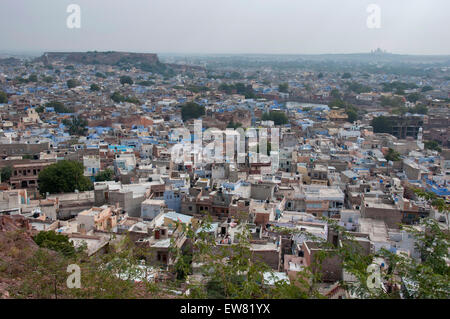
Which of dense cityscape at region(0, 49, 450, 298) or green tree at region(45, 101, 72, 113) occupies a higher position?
green tree at region(45, 101, 72, 113)

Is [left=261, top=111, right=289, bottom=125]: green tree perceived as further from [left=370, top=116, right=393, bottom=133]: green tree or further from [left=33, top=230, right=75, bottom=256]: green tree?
[left=33, top=230, right=75, bottom=256]: green tree

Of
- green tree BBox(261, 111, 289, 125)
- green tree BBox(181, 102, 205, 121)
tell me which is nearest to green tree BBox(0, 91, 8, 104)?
green tree BBox(181, 102, 205, 121)

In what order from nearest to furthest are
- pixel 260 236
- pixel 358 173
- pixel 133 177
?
pixel 260 236
pixel 133 177
pixel 358 173

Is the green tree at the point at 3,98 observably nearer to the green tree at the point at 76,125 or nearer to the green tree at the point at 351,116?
the green tree at the point at 76,125

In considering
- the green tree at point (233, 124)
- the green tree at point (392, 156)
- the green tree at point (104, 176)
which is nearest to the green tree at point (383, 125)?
the green tree at point (233, 124)

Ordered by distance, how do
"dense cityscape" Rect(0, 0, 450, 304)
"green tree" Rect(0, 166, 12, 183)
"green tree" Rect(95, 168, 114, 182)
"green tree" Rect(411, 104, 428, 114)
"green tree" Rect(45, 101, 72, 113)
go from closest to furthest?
"dense cityscape" Rect(0, 0, 450, 304), "green tree" Rect(95, 168, 114, 182), "green tree" Rect(0, 166, 12, 183), "green tree" Rect(45, 101, 72, 113), "green tree" Rect(411, 104, 428, 114)

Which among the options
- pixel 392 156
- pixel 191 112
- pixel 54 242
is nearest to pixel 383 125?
pixel 392 156
